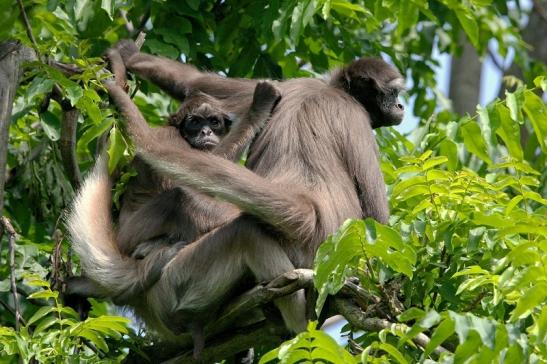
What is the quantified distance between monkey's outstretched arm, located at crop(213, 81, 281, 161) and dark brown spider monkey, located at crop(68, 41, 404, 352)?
0.09m

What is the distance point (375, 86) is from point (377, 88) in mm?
24

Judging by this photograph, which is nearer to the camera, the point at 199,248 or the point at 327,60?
the point at 199,248

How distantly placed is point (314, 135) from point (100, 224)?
5.95ft

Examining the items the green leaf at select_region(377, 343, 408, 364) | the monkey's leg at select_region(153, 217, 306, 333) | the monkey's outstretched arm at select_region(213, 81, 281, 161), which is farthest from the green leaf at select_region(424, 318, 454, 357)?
the monkey's outstretched arm at select_region(213, 81, 281, 161)

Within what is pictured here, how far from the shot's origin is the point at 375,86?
29.1 feet

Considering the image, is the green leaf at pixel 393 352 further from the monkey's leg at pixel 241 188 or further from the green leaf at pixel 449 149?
the green leaf at pixel 449 149

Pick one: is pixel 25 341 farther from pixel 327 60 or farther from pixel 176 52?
pixel 327 60

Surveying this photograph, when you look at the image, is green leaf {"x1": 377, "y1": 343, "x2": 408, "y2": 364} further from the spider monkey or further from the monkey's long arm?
the spider monkey

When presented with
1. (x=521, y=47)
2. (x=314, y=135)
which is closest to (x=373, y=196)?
(x=314, y=135)

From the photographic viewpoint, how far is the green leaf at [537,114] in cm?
720

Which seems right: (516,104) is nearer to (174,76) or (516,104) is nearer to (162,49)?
(174,76)

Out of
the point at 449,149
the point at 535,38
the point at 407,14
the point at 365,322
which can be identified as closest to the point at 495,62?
the point at 535,38

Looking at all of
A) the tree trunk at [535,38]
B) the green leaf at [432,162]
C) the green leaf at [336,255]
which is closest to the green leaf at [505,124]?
the green leaf at [432,162]

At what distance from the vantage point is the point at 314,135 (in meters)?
7.99
